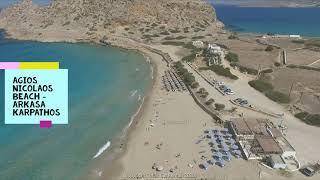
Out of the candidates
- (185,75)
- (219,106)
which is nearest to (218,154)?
(219,106)

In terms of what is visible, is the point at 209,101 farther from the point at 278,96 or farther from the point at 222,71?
the point at 222,71

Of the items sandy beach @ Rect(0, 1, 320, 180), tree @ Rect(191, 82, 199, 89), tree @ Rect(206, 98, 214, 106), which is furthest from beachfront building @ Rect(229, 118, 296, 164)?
tree @ Rect(191, 82, 199, 89)

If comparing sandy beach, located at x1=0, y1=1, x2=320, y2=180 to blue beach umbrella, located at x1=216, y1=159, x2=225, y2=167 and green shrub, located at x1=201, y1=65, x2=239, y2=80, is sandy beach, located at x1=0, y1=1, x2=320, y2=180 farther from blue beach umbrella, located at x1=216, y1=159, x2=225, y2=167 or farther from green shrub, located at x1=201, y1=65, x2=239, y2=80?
green shrub, located at x1=201, y1=65, x2=239, y2=80

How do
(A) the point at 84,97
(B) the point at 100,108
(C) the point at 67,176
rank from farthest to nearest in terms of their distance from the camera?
1. (A) the point at 84,97
2. (B) the point at 100,108
3. (C) the point at 67,176

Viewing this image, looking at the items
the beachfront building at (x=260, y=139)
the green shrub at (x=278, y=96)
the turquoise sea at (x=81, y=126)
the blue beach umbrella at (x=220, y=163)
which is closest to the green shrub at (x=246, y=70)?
the green shrub at (x=278, y=96)

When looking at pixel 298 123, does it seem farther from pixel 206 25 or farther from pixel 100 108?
pixel 206 25

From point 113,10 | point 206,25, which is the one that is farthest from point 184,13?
point 113,10

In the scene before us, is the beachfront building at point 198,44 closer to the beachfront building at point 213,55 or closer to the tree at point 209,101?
the beachfront building at point 213,55
